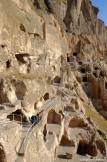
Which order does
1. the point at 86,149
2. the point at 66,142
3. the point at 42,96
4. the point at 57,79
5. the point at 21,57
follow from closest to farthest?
the point at 66,142, the point at 86,149, the point at 42,96, the point at 21,57, the point at 57,79

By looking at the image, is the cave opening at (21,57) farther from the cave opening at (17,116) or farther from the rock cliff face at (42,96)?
the cave opening at (17,116)

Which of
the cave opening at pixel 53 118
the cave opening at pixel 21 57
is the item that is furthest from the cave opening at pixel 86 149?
the cave opening at pixel 21 57

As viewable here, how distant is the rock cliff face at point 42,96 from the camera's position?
15.0 m

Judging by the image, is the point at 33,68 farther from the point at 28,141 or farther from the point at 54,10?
the point at 54,10

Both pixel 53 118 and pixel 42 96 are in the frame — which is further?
pixel 42 96

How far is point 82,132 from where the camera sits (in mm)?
23641

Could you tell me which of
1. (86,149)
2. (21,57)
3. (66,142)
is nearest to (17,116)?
(66,142)

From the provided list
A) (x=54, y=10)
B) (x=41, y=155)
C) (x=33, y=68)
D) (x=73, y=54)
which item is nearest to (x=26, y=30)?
(x=33, y=68)

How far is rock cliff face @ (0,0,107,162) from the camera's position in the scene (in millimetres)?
14992

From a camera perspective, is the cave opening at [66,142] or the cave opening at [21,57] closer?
the cave opening at [66,142]

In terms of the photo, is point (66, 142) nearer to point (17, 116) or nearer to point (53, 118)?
point (53, 118)

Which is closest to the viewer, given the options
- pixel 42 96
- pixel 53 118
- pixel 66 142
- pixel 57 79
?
pixel 66 142

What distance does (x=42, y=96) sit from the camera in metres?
24.2

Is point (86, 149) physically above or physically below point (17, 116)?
below
